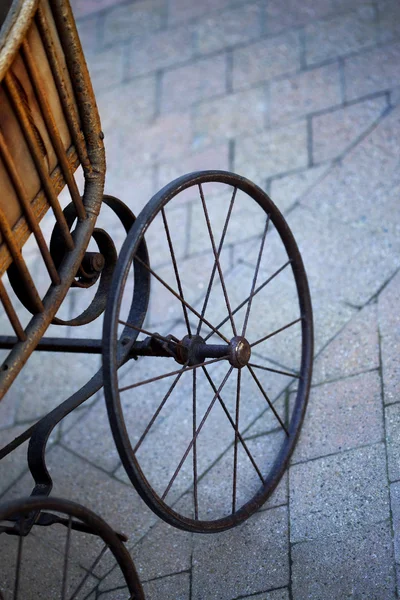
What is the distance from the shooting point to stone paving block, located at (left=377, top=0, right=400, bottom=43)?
3.38 metres

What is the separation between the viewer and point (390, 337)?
2385mm

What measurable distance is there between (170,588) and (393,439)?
0.66 metres

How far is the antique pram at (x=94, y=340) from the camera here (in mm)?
1562

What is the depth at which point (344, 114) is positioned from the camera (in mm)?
3174

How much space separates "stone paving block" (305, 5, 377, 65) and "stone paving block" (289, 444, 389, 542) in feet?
6.25

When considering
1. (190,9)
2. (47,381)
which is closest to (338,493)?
(47,381)

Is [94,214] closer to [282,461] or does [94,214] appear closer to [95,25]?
[282,461]

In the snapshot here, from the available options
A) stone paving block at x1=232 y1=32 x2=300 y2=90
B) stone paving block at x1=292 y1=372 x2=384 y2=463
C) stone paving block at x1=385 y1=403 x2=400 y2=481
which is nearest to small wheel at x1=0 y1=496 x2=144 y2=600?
stone paving block at x1=292 y1=372 x2=384 y2=463

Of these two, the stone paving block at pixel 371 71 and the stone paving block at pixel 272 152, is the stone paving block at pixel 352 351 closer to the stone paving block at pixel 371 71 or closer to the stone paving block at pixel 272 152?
the stone paving block at pixel 272 152

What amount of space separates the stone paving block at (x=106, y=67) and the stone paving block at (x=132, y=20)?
9cm

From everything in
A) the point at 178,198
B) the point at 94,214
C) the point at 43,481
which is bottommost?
the point at 178,198

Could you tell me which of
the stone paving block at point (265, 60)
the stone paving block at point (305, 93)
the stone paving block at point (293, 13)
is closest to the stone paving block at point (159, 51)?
the stone paving block at point (265, 60)

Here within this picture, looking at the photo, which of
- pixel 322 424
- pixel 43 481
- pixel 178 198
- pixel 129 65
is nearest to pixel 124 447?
pixel 43 481

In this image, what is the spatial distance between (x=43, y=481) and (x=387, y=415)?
92 centimetres
